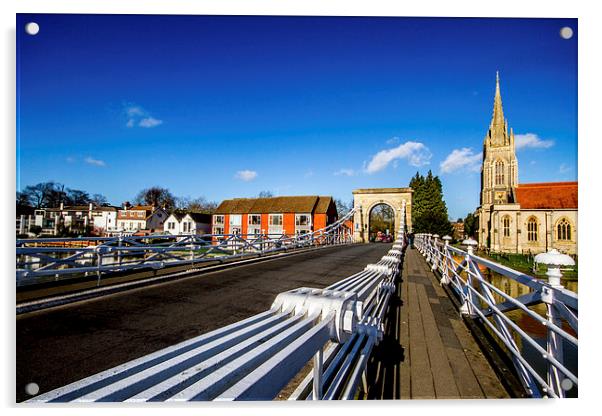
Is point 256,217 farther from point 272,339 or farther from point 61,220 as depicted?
point 272,339

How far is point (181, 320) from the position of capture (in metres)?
2.64

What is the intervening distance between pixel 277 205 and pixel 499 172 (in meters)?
21.6

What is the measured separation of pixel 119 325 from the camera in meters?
2.42

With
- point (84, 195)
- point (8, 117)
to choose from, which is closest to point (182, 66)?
point (8, 117)

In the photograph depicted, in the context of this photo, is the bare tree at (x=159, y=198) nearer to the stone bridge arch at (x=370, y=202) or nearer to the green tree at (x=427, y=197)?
the stone bridge arch at (x=370, y=202)

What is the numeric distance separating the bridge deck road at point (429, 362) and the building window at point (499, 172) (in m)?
28.3

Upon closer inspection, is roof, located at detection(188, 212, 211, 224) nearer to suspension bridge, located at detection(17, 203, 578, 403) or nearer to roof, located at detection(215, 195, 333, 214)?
roof, located at detection(215, 195, 333, 214)

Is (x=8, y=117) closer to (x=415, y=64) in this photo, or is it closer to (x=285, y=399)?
(x=285, y=399)

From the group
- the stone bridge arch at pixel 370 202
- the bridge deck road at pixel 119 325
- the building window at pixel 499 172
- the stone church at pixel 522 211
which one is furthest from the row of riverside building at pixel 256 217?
the bridge deck road at pixel 119 325

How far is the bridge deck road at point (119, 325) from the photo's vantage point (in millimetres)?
1781

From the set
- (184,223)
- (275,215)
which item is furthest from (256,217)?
(184,223)

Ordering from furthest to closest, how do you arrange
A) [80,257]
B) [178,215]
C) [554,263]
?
1. [178,215]
2. [80,257]
3. [554,263]

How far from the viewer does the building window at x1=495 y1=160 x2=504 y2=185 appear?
1051 inches
